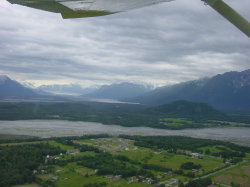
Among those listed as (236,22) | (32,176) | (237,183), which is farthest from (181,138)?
(236,22)

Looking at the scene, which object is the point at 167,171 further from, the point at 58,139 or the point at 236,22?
the point at 236,22

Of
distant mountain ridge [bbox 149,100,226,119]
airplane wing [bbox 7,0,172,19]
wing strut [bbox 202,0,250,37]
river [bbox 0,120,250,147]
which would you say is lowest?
river [bbox 0,120,250,147]

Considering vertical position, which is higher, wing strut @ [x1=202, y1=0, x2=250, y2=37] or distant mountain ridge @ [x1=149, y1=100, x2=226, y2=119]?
wing strut @ [x1=202, y1=0, x2=250, y2=37]

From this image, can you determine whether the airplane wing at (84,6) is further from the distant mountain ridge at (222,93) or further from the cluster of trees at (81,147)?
the distant mountain ridge at (222,93)

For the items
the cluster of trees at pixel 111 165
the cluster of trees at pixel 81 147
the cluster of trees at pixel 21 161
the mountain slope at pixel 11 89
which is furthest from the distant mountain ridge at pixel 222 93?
the cluster of trees at pixel 21 161

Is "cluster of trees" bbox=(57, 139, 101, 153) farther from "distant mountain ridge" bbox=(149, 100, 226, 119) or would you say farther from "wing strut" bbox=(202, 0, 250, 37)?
"distant mountain ridge" bbox=(149, 100, 226, 119)

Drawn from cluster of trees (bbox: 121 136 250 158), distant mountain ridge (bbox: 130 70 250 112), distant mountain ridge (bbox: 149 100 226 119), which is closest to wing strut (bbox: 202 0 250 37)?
cluster of trees (bbox: 121 136 250 158)

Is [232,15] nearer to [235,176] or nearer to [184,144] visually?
[235,176]

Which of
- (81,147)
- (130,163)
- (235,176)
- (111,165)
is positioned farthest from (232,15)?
(81,147)
